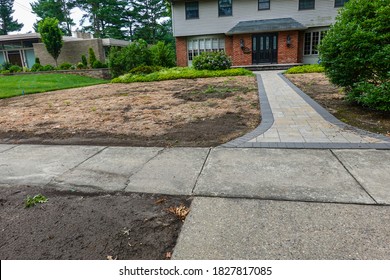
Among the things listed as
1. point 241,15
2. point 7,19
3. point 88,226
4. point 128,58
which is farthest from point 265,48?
point 7,19

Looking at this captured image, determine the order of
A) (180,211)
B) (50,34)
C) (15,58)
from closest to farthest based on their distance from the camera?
(180,211) → (50,34) → (15,58)

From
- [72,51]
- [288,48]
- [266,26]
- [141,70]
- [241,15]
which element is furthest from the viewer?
[72,51]

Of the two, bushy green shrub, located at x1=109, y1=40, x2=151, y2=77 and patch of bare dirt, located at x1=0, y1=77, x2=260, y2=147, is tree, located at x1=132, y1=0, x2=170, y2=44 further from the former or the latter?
patch of bare dirt, located at x1=0, y1=77, x2=260, y2=147

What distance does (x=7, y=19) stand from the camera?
4731cm

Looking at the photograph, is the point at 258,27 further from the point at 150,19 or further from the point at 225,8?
the point at 150,19

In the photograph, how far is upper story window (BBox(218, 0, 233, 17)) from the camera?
2048 cm

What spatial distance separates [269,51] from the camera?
20016 millimetres

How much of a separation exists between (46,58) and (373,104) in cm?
2893

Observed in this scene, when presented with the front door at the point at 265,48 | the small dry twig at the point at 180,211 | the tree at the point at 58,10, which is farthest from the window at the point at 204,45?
the tree at the point at 58,10

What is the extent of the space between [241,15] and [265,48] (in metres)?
3.15

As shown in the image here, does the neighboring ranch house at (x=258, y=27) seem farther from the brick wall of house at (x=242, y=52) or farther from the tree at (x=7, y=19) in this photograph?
the tree at (x=7, y=19)

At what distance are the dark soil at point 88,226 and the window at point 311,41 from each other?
67.8ft

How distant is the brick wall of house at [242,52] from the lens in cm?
1990

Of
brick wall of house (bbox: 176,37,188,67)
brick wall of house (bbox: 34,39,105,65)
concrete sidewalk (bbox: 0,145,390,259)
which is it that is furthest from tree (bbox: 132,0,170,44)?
concrete sidewalk (bbox: 0,145,390,259)
